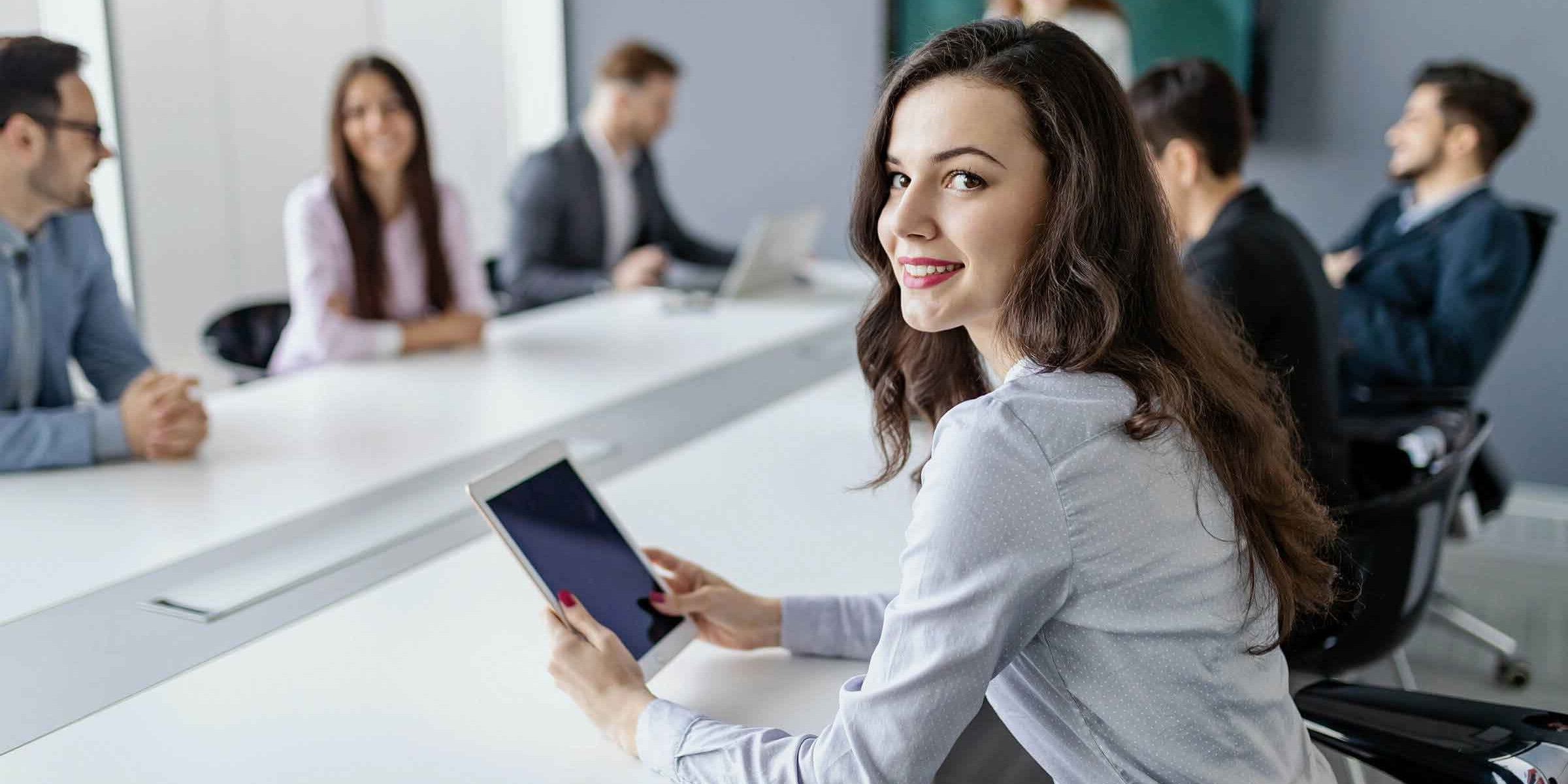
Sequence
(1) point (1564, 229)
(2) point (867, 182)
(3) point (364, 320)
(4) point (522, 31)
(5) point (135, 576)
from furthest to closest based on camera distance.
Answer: (4) point (522, 31), (1) point (1564, 229), (3) point (364, 320), (5) point (135, 576), (2) point (867, 182)

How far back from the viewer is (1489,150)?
3.36m

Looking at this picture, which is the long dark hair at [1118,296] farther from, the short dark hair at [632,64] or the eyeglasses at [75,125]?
the short dark hair at [632,64]

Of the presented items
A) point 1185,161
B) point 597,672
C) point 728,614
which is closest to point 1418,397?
point 1185,161

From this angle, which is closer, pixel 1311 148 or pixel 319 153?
pixel 1311 148

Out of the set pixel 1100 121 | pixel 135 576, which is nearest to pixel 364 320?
pixel 135 576

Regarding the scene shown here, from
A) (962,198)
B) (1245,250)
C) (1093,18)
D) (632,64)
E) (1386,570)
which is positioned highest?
(1093,18)

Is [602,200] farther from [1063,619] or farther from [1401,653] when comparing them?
[1063,619]

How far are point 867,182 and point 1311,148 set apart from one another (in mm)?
3467

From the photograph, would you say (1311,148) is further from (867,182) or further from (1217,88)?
(867,182)

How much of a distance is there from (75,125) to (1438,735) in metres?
1.95

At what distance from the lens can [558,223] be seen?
14.3ft

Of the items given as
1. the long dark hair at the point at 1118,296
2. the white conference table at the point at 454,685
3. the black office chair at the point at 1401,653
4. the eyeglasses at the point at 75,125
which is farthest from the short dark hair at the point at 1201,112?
the eyeglasses at the point at 75,125

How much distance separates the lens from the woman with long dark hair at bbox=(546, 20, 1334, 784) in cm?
108

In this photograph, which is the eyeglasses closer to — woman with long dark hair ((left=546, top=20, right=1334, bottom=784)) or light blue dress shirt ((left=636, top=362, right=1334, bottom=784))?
woman with long dark hair ((left=546, top=20, right=1334, bottom=784))
